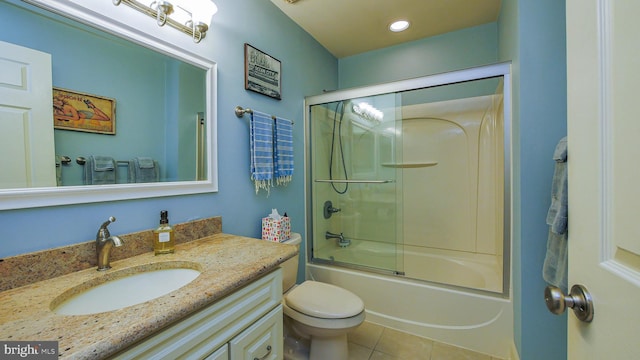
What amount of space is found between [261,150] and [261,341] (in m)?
1.09

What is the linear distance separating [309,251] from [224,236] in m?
1.06

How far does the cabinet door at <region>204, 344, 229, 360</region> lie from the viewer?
30.1 inches

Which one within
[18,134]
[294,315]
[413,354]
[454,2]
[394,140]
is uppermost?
[454,2]

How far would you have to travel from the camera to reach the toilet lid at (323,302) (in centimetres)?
136

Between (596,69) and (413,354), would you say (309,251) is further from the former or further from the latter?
(596,69)

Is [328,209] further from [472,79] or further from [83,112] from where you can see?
[83,112]

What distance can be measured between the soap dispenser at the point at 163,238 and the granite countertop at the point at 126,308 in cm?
3

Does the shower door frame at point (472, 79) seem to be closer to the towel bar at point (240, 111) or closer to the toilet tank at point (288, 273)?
the toilet tank at point (288, 273)

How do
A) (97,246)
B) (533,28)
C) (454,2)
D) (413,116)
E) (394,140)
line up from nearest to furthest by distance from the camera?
(97,246) < (533,28) < (454,2) < (394,140) < (413,116)

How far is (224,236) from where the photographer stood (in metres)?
1.37

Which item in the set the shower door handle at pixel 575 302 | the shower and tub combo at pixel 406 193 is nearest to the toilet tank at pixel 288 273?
the shower and tub combo at pixel 406 193

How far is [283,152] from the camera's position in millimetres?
1865

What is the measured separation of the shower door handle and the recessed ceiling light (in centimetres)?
226

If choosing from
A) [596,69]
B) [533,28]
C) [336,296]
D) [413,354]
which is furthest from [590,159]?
[413,354]
